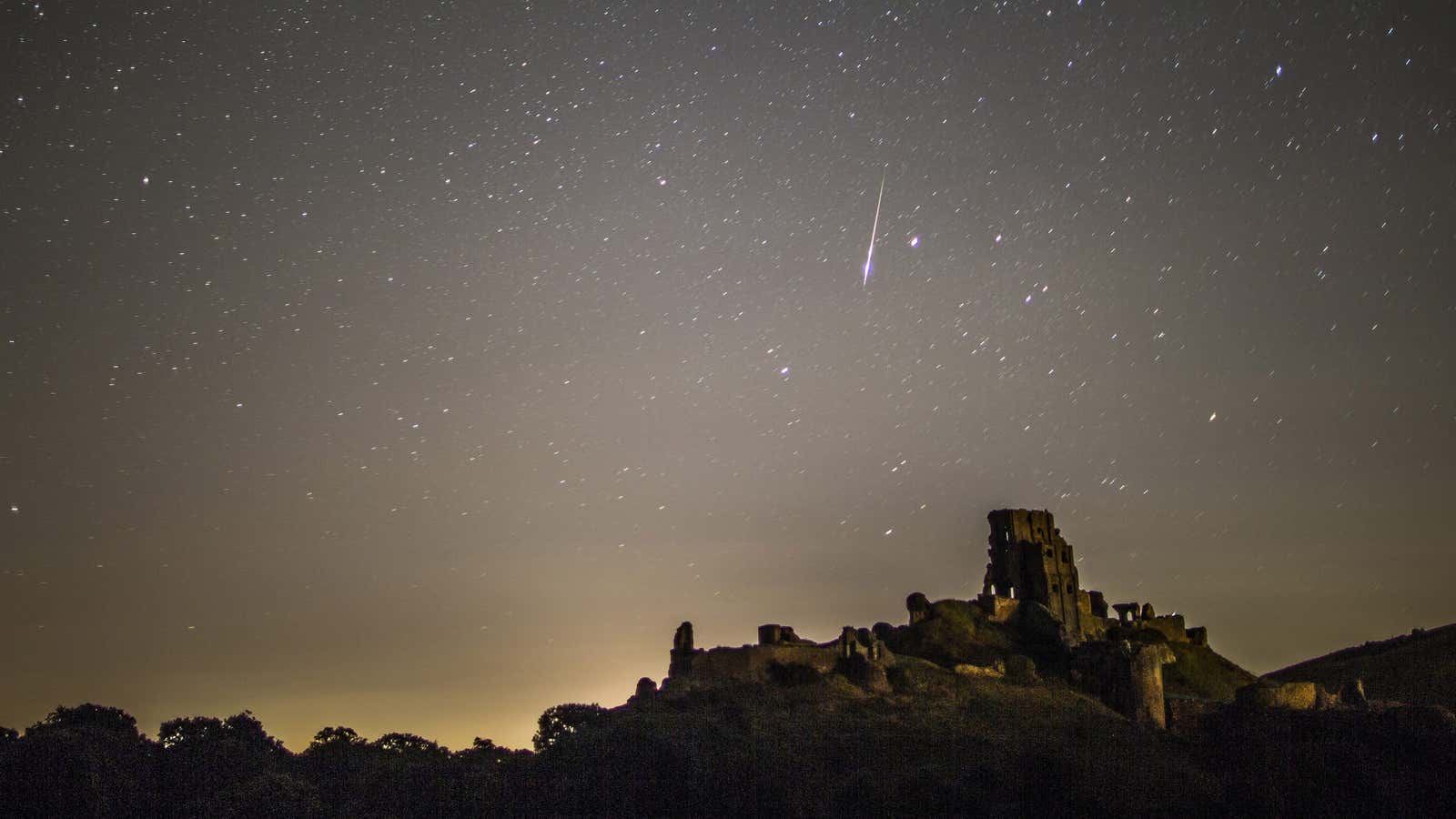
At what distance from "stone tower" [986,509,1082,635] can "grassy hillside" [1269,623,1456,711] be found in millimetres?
19552

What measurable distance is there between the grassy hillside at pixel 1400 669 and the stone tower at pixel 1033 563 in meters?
19.6

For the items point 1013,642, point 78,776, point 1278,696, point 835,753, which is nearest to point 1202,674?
point 1013,642

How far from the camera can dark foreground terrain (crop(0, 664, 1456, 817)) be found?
151 ft

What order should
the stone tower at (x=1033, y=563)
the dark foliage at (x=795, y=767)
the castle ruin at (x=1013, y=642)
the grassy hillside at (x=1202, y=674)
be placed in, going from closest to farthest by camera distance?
1. the dark foliage at (x=795, y=767)
2. the castle ruin at (x=1013, y=642)
3. the grassy hillside at (x=1202, y=674)
4. the stone tower at (x=1033, y=563)

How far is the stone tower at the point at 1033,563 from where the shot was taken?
3506 inches

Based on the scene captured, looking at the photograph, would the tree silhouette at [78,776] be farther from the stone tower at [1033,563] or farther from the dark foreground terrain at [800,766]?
the stone tower at [1033,563]

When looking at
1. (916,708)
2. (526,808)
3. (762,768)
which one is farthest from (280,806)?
(916,708)

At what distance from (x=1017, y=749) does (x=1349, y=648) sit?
2440 inches

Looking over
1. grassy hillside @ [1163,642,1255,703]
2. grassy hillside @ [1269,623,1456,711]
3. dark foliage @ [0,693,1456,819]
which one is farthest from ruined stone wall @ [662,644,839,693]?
grassy hillside @ [1269,623,1456,711]

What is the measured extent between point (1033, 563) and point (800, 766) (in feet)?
156

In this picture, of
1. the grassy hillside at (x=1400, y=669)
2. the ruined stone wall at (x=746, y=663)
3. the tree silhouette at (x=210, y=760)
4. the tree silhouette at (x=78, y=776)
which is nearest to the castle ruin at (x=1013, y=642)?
the ruined stone wall at (x=746, y=663)

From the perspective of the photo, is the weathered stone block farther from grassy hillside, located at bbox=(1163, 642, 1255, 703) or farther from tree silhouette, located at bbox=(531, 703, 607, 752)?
tree silhouette, located at bbox=(531, 703, 607, 752)

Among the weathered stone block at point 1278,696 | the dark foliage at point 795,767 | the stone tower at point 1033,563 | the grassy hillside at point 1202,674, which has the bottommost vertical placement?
the dark foliage at point 795,767

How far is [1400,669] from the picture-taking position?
80250 millimetres
